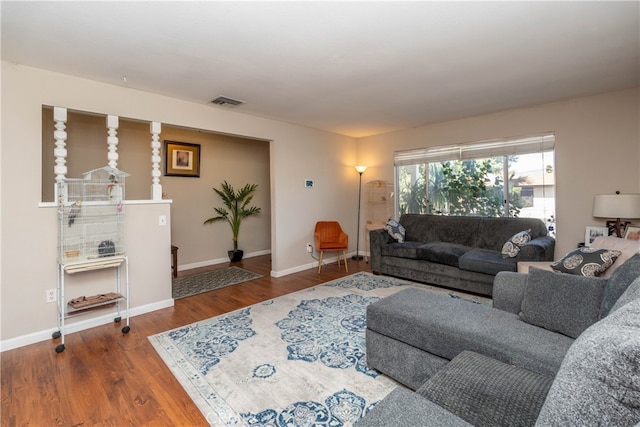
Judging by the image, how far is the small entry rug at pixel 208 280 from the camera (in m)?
3.94

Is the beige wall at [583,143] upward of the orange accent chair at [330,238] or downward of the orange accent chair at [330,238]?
upward

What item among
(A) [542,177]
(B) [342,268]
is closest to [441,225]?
(A) [542,177]

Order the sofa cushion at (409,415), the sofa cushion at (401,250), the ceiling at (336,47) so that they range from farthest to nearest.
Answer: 1. the sofa cushion at (401,250)
2. the ceiling at (336,47)
3. the sofa cushion at (409,415)

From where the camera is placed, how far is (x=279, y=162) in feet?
15.3

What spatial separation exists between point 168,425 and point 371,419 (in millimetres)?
1264

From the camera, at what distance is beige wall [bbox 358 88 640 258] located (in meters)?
3.42

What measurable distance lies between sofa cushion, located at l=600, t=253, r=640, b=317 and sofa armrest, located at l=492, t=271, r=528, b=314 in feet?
1.43

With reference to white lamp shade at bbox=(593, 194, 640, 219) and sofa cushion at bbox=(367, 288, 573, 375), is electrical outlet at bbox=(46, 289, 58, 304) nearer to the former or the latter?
sofa cushion at bbox=(367, 288, 573, 375)

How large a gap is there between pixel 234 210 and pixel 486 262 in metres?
4.33

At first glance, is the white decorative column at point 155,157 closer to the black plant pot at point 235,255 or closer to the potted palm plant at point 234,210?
the potted palm plant at point 234,210

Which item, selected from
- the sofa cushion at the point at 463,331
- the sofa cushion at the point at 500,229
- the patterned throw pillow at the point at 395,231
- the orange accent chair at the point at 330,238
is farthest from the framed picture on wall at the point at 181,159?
the sofa cushion at the point at 500,229

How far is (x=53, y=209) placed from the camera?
2.71 metres

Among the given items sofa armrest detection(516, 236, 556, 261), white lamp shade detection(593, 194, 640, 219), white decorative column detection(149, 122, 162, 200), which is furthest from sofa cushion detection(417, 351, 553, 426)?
white decorative column detection(149, 122, 162, 200)

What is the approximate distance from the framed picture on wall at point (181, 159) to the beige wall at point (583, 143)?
4.75m
